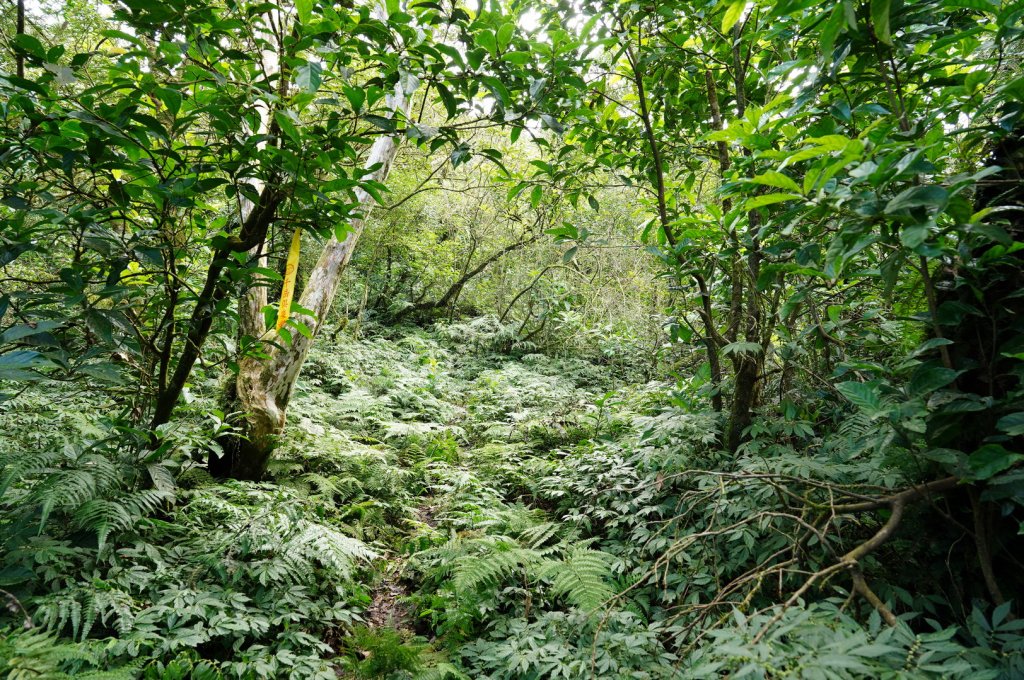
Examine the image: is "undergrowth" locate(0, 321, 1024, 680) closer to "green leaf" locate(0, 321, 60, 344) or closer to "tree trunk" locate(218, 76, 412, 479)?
"tree trunk" locate(218, 76, 412, 479)

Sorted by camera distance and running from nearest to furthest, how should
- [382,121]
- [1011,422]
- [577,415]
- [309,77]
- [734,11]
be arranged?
[1011,422] → [309,77] → [734,11] → [382,121] → [577,415]

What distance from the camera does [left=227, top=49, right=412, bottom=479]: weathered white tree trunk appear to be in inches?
162

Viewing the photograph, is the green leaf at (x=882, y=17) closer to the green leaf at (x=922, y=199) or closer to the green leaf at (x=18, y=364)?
the green leaf at (x=922, y=199)

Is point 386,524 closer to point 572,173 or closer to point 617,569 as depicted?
point 617,569

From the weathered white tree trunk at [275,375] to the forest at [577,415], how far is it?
0.10 ft

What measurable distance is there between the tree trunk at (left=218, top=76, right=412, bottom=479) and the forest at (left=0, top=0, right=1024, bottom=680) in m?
0.03

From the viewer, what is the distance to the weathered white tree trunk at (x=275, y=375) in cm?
412

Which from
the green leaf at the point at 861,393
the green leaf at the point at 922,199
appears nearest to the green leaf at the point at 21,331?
the green leaf at the point at 922,199

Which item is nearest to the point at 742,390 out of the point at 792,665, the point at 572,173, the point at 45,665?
the point at 572,173

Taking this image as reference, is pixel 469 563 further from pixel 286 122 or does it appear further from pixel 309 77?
pixel 309 77

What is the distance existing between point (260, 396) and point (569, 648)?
11.1 ft

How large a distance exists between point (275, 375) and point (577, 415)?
3091mm

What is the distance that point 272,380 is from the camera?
14.6 ft

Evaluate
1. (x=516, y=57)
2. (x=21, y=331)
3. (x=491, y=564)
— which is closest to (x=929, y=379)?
(x=516, y=57)
